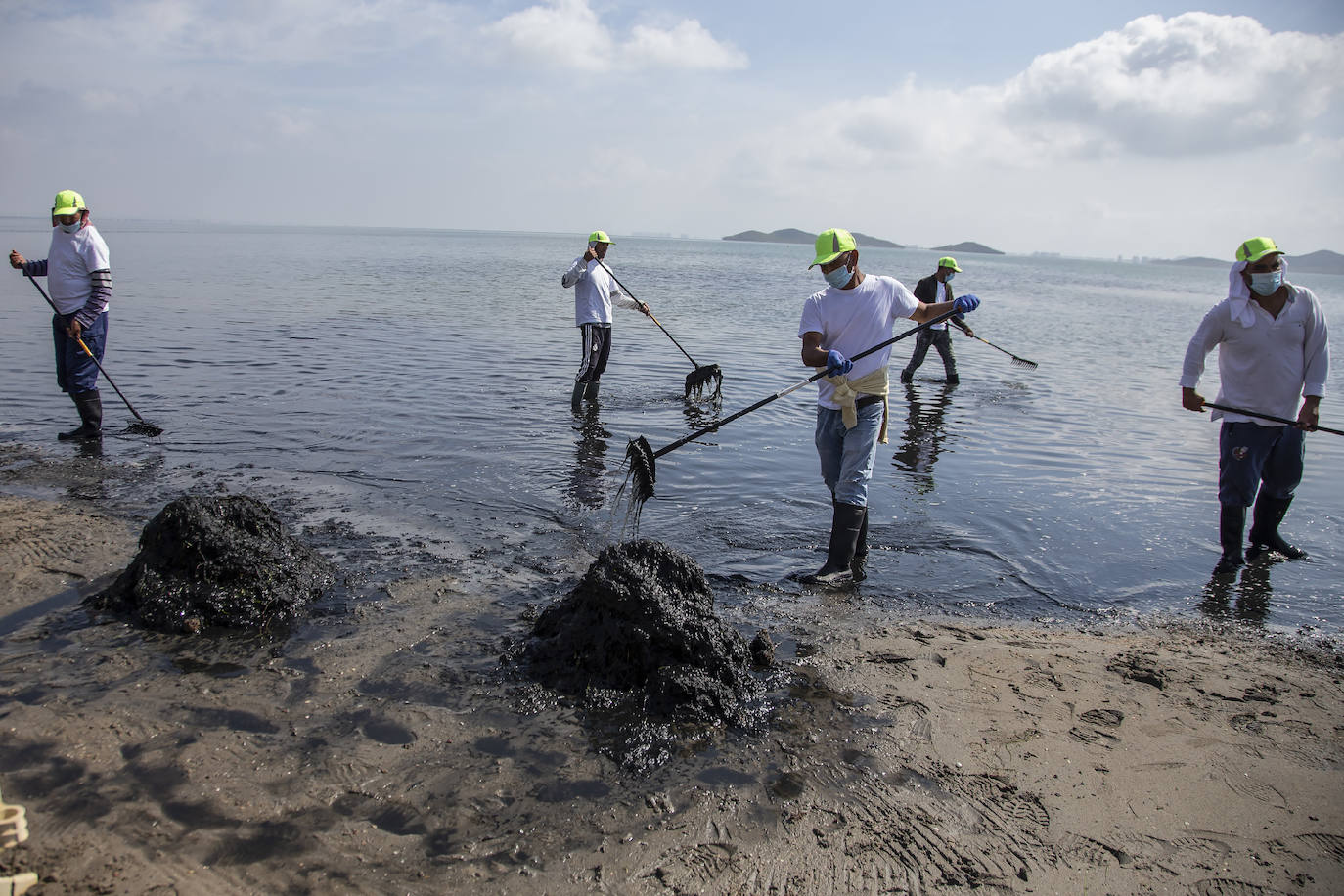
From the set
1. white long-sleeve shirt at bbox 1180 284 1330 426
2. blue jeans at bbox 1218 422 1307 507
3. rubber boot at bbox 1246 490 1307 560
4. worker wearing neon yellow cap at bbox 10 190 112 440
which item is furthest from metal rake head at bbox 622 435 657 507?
worker wearing neon yellow cap at bbox 10 190 112 440

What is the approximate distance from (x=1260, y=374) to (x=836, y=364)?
2.79m

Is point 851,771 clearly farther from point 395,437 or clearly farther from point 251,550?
point 395,437

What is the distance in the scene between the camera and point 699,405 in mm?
10828

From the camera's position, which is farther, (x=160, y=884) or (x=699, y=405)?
(x=699, y=405)

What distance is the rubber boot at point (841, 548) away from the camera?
200 inches

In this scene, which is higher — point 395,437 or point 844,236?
point 844,236

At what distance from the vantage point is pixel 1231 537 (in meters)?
5.66

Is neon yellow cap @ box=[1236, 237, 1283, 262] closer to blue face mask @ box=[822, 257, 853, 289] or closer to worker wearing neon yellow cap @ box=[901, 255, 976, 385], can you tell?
blue face mask @ box=[822, 257, 853, 289]

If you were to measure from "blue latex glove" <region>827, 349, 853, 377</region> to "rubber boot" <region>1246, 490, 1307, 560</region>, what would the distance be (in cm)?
328

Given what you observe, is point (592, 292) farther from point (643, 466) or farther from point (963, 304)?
point (963, 304)

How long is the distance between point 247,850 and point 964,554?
15.3ft

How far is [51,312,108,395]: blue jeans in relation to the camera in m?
7.34

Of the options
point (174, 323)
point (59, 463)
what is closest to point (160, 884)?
point (59, 463)

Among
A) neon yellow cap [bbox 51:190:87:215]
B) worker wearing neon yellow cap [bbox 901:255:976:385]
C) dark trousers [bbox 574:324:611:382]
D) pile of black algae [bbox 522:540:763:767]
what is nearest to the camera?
pile of black algae [bbox 522:540:763:767]
